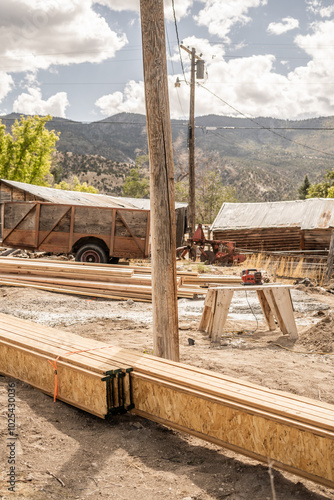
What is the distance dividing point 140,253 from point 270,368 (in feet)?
30.2

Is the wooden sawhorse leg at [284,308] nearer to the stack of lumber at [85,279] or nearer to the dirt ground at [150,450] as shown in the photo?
the dirt ground at [150,450]

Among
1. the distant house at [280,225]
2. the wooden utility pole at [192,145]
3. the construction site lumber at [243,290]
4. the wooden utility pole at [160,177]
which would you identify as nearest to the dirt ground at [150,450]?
the construction site lumber at [243,290]

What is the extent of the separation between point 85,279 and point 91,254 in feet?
11.8

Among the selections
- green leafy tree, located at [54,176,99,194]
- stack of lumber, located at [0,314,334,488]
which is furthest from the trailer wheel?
green leafy tree, located at [54,176,99,194]

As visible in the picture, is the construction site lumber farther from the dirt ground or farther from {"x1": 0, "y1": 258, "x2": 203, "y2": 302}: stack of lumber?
{"x1": 0, "y1": 258, "x2": 203, "y2": 302}: stack of lumber

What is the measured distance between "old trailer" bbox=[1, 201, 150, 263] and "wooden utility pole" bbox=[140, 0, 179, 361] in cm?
926

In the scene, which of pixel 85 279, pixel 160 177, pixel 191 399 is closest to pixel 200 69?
pixel 85 279

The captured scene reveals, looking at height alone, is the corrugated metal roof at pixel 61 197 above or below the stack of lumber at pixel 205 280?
above

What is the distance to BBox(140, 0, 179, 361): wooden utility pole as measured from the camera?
4.86 meters

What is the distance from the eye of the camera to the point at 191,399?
372 cm

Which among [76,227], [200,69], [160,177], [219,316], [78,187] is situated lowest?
[219,316]

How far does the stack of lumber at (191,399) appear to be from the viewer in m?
3.14

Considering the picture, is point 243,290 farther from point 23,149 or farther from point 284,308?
point 23,149

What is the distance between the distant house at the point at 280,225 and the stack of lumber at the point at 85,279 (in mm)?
13554
